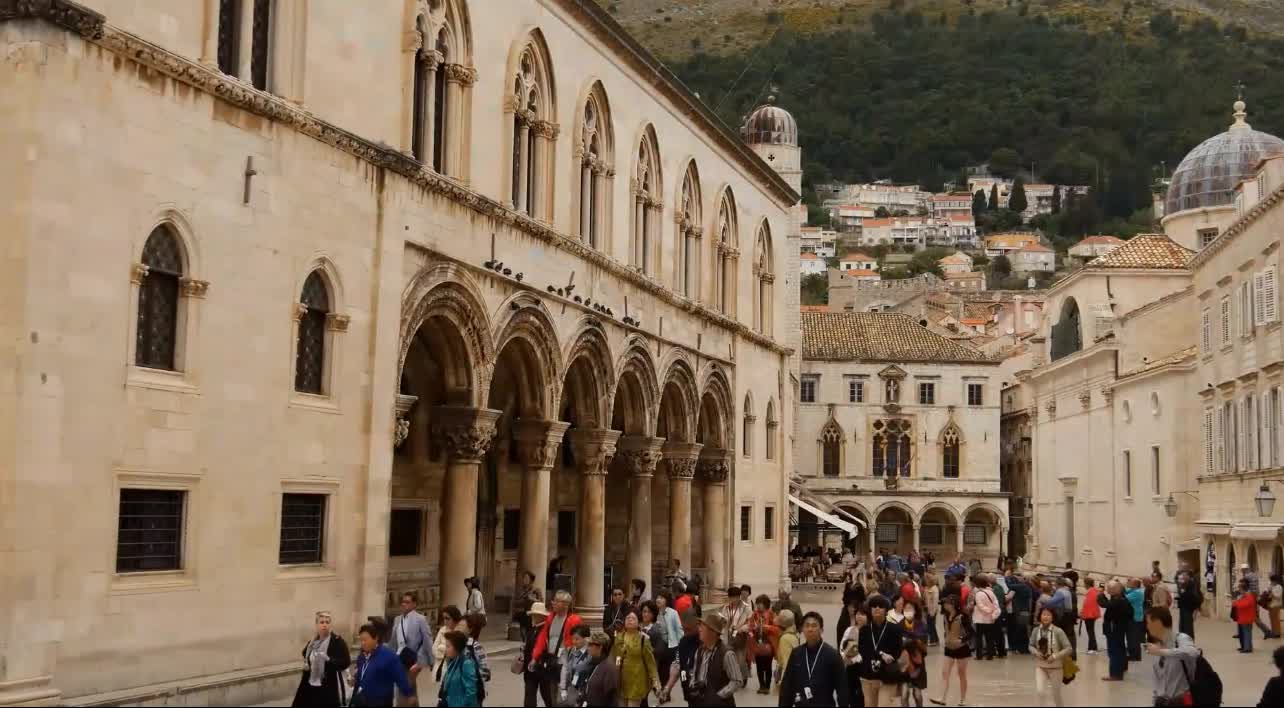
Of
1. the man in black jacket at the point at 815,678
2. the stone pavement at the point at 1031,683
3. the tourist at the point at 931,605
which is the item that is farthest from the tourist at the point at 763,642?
the man in black jacket at the point at 815,678

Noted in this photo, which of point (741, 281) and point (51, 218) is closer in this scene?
point (51, 218)

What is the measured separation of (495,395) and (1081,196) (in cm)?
→ 17480

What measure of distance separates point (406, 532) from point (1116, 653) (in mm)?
11734

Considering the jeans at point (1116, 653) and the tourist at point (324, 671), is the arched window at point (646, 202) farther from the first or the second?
the tourist at point (324, 671)

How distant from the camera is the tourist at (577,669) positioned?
15.3 m

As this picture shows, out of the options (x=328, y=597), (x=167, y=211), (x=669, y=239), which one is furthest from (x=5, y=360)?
(x=669, y=239)

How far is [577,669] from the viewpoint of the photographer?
15297 mm

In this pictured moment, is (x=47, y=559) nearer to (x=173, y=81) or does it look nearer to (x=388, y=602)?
(x=173, y=81)

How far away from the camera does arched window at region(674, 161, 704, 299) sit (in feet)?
118

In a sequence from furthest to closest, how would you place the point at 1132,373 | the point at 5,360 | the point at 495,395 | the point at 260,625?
the point at 1132,373 < the point at 495,395 < the point at 260,625 < the point at 5,360

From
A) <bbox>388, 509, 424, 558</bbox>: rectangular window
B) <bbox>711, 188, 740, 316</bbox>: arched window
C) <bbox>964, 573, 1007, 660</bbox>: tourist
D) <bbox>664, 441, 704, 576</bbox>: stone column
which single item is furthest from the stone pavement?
<bbox>711, 188, 740, 316</bbox>: arched window

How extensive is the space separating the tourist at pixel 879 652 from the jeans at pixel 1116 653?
9.32 metres

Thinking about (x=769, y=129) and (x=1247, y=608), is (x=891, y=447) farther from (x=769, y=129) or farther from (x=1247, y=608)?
(x=1247, y=608)

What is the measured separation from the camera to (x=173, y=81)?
54.0 ft
